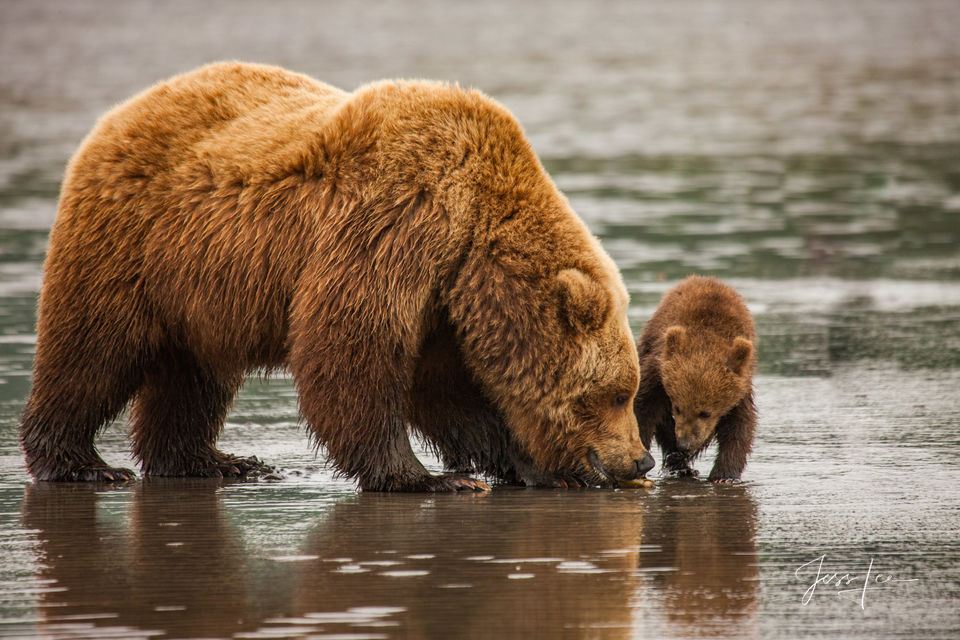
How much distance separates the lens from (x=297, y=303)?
7410 mm

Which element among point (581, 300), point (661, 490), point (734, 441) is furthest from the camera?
point (734, 441)

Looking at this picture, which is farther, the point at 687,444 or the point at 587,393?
the point at 687,444

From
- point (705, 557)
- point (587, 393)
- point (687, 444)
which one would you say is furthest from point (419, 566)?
point (687, 444)

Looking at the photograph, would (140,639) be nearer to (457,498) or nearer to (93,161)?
(457,498)

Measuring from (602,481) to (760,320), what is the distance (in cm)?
484

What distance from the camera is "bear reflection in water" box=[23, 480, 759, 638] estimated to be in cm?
488

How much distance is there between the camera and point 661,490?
7359mm

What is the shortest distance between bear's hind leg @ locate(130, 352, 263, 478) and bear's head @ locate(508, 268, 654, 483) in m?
1.70

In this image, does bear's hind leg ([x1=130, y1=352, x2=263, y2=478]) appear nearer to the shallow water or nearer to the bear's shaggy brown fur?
the bear's shaggy brown fur

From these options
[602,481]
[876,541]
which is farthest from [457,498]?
[876,541]

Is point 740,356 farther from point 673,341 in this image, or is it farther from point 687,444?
point 687,444

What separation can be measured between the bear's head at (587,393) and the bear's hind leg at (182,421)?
1699 millimetres
